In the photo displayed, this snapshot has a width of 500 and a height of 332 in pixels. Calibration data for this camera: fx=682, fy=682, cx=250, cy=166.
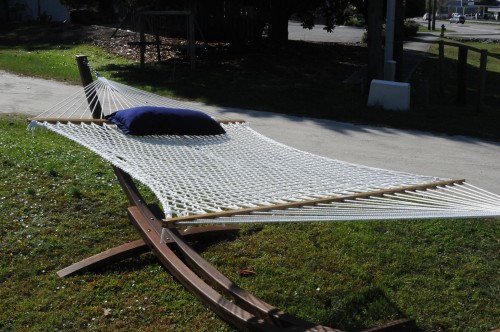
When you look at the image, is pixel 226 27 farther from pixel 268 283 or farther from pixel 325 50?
pixel 268 283

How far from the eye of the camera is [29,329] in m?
3.88

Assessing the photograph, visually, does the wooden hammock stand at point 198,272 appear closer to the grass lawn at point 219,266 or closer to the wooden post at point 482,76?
the grass lawn at point 219,266

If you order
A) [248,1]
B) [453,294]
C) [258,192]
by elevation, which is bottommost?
[453,294]

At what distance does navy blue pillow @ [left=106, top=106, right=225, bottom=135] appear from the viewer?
506 cm

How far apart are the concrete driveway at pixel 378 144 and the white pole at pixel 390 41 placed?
3672 mm

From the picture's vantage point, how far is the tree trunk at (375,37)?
12.6m

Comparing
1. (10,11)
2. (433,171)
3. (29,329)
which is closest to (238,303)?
(29,329)

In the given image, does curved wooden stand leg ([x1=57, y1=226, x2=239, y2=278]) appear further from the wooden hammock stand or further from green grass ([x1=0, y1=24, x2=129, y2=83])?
green grass ([x1=0, y1=24, x2=129, y2=83])

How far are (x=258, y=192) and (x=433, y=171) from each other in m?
3.96

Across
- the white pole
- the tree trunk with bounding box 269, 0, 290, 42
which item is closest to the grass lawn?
the white pole

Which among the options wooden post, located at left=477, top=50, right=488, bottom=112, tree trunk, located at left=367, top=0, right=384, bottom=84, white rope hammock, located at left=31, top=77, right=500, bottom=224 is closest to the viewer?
white rope hammock, located at left=31, top=77, right=500, bottom=224

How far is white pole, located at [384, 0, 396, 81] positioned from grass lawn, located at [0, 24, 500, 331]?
7628 millimetres

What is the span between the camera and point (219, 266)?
4.82 meters

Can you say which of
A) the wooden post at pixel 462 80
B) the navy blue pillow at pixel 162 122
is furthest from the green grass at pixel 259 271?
the wooden post at pixel 462 80
